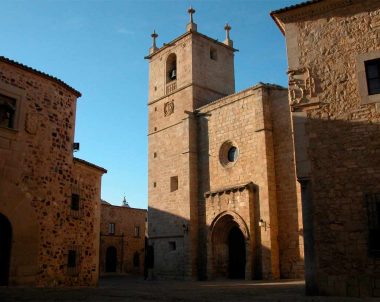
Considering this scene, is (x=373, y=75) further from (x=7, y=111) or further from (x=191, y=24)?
(x=191, y=24)

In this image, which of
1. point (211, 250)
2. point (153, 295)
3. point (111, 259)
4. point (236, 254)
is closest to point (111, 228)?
point (111, 259)

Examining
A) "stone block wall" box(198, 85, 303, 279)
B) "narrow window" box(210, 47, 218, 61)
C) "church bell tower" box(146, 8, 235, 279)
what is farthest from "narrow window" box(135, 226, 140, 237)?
"narrow window" box(210, 47, 218, 61)

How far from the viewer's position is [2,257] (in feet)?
34.8

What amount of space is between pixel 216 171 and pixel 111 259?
15.1 metres

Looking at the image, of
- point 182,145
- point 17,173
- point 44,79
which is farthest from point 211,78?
point 17,173

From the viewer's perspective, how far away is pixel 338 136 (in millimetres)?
9797

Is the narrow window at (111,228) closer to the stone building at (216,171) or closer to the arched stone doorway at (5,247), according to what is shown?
the stone building at (216,171)

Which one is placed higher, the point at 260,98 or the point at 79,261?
the point at 260,98

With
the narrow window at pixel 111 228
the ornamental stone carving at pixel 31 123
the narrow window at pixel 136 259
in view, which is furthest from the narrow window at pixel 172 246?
the ornamental stone carving at pixel 31 123

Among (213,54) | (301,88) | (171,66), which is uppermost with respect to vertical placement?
(213,54)

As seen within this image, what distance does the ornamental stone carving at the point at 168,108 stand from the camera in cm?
2462

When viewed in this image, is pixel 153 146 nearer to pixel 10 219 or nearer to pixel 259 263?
pixel 259 263

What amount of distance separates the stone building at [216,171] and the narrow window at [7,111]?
10.8m

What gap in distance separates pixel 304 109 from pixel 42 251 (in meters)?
7.96
